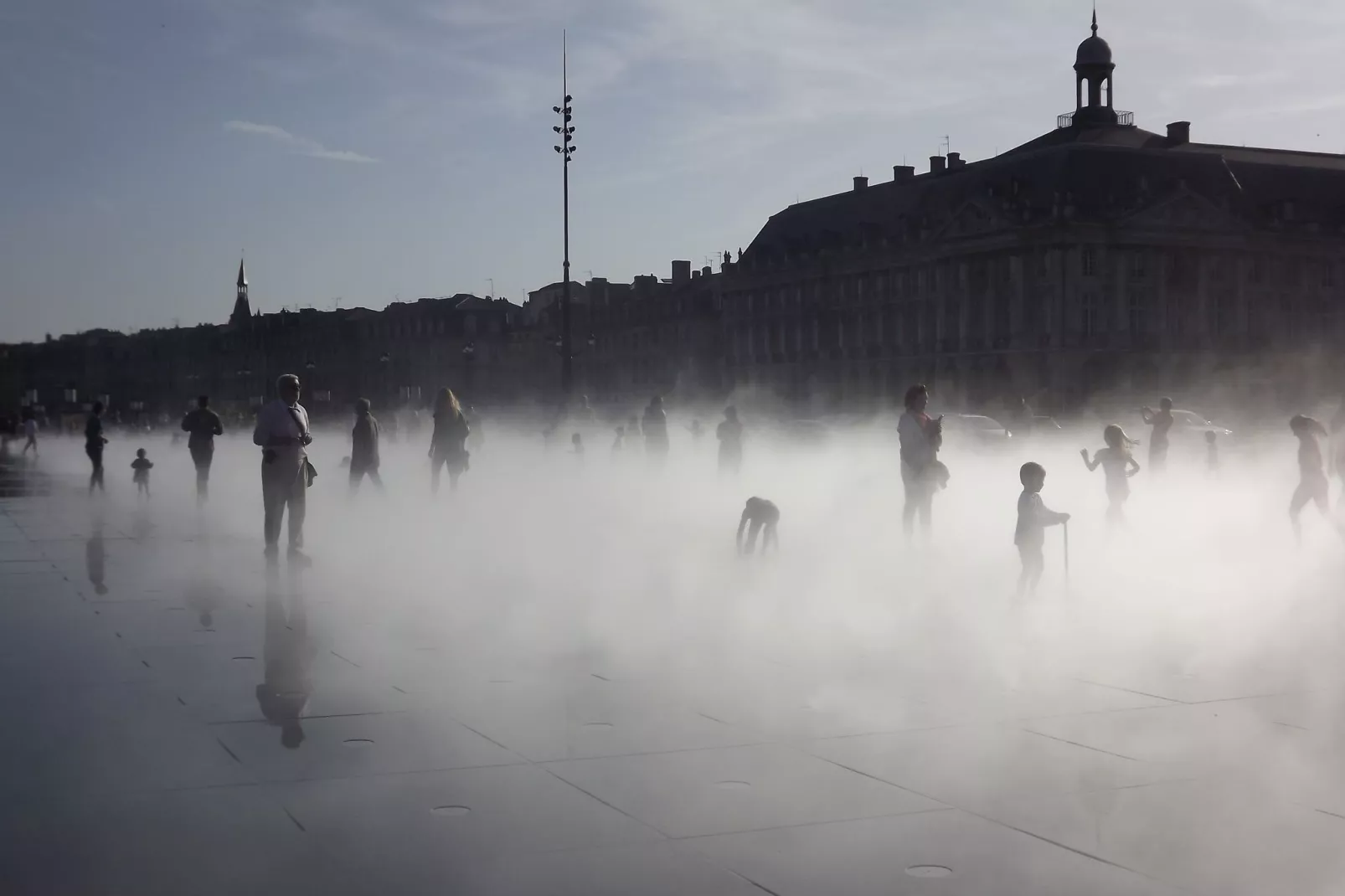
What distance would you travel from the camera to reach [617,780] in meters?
6.50

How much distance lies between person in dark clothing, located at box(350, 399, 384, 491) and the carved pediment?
70907mm

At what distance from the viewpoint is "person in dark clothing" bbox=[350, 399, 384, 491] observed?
869 inches

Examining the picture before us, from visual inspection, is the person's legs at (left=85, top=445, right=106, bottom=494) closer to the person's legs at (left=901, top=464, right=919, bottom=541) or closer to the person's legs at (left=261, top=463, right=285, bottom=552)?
the person's legs at (left=261, top=463, right=285, bottom=552)

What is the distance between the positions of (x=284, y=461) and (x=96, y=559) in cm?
276

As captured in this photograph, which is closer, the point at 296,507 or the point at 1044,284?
the point at 296,507

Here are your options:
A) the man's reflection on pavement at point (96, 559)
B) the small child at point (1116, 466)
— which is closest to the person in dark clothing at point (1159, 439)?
the small child at point (1116, 466)

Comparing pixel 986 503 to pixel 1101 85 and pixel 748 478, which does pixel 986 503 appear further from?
pixel 1101 85

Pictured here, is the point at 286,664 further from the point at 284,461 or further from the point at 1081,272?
the point at 1081,272

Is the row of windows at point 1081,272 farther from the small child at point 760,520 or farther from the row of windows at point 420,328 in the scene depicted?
the small child at point 760,520

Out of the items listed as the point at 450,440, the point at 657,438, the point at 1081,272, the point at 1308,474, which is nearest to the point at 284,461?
the point at 450,440

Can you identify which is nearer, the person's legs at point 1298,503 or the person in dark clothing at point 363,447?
the person's legs at point 1298,503

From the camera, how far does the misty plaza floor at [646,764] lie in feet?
17.3

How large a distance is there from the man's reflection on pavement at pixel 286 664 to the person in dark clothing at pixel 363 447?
840 cm

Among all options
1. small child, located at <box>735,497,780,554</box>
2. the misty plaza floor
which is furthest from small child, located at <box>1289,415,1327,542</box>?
the misty plaza floor
